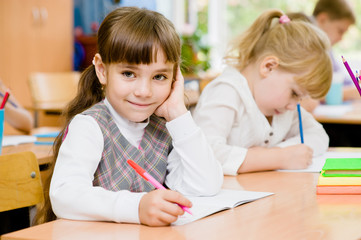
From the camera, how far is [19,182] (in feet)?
4.42

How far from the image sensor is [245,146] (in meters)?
1.84

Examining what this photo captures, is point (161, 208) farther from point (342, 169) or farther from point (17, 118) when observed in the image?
point (17, 118)

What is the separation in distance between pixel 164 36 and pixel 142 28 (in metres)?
0.05

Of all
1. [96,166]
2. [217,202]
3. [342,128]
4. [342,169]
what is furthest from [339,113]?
[96,166]

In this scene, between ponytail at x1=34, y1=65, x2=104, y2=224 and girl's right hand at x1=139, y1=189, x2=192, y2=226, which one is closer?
girl's right hand at x1=139, y1=189, x2=192, y2=226

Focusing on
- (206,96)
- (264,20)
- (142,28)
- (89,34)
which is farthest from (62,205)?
(89,34)

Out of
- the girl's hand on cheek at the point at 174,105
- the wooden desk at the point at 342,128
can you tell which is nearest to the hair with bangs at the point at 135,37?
the girl's hand on cheek at the point at 174,105

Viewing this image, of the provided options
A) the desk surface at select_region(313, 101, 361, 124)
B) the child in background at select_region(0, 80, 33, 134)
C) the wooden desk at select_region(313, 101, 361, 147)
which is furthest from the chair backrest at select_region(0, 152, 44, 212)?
the wooden desk at select_region(313, 101, 361, 147)

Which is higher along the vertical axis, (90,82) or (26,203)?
(90,82)

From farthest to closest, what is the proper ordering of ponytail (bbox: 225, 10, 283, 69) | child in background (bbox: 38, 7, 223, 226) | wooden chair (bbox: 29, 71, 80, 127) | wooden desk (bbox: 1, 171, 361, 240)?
1. wooden chair (bbox: 29, 71, 80, 127)
2. ponytail (bbox: 225, 10, 283, 69)
3. child in background (bbox: 38, 7, 223, 226)
4. wooden desk (bbox: 1, 171, 361, 240)

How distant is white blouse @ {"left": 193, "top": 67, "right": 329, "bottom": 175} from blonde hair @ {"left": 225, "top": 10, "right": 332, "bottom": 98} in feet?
0.28

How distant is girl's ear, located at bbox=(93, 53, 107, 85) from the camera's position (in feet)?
4.31

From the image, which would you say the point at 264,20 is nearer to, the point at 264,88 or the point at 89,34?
the point at 264,88

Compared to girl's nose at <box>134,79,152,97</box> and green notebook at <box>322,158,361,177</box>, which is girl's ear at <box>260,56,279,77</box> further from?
girl's nose at <box>134,79,152,97</box>
